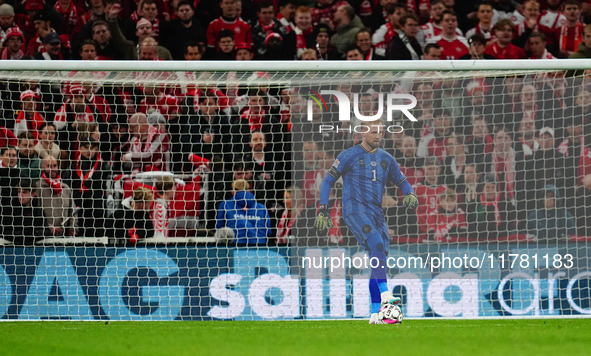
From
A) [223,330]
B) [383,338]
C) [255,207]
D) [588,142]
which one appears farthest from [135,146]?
[588,142]

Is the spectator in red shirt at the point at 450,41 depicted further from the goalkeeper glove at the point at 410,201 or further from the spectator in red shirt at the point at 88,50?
the spectator in red shirt at the point at 88,50

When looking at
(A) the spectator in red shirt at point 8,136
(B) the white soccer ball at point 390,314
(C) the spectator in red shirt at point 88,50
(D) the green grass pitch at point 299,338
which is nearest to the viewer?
(D) the green grass pitch at point 299,338

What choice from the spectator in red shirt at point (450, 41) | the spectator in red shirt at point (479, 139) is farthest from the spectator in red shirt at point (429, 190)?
the spectator in red shirt at point (450, 41)

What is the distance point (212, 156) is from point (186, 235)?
2.73 feet

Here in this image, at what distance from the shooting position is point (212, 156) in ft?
26.2

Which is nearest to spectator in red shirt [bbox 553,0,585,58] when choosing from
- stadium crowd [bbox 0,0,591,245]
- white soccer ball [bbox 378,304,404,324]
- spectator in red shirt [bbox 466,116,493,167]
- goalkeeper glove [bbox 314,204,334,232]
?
stadium crowd [bbox 0,0,591,245]

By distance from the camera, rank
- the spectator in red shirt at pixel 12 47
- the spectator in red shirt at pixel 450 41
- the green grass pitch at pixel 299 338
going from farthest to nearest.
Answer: the spectator in red shirt at pixel 450 41 → the spectator in red shirt at pixel 12 47 → the green grass pitch at pixel 299 338

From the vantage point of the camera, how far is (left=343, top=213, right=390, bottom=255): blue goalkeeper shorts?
7254mm

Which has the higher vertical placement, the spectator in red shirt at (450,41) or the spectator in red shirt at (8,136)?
the spectator in red shirt at (450,41)

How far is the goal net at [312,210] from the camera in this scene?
7516 mm

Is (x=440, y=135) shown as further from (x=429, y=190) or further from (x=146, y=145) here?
(x=146, y=145)

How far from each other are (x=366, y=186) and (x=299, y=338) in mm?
1720

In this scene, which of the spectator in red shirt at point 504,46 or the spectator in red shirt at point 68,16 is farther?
the spectator in red shirt at point 68,16

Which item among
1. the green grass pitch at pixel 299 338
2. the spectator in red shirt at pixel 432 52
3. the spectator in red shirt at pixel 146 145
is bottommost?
the green grass pitch at pixel 299 338
